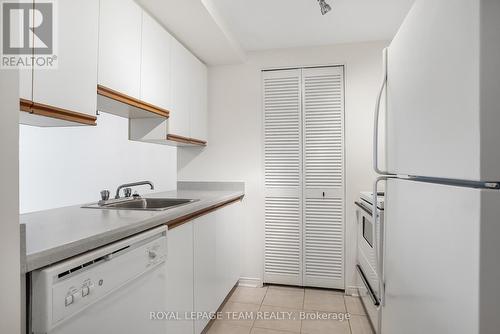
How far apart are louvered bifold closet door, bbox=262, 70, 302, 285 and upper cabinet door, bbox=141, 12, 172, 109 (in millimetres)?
1065

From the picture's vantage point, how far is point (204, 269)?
1993mm

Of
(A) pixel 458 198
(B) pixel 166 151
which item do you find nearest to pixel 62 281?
(A) pixel 458 198

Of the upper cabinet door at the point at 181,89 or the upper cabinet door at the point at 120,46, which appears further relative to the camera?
the upper cabinet door at the point at 181,89

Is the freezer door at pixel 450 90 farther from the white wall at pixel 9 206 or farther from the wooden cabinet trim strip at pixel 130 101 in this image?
the wooden cabinet trim strip at pixel 130 101

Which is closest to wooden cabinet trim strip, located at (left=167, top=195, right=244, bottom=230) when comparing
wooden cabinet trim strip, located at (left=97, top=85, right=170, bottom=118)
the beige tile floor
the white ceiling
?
wooden cabinet trim strip, located at (left=97, top=85, right=170, bottom=118)

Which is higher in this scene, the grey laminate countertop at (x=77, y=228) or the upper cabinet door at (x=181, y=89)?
the upper cabinet door at (x=181, y=89)

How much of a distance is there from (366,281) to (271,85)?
1930 millimetres

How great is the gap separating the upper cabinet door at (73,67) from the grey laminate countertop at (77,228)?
1.64ft

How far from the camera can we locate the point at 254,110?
9.79ft

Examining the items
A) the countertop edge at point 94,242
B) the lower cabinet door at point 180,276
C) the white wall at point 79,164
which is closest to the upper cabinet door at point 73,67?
the countertop edge at point 94,242

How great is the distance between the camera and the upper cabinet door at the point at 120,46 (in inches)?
61.2

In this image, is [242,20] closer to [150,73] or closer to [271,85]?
[271,85]

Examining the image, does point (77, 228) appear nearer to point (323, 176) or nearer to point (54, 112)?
point (54, 112)

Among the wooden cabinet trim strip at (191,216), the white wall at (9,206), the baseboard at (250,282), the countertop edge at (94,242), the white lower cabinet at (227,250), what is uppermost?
the white wall at (9,206)
